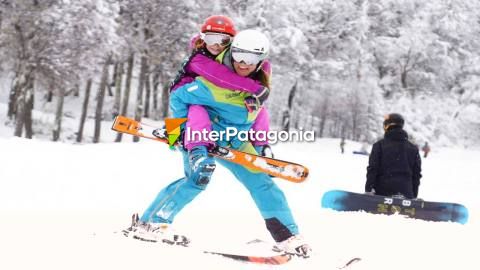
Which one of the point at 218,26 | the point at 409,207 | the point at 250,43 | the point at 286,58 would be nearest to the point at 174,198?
the point at 250,43

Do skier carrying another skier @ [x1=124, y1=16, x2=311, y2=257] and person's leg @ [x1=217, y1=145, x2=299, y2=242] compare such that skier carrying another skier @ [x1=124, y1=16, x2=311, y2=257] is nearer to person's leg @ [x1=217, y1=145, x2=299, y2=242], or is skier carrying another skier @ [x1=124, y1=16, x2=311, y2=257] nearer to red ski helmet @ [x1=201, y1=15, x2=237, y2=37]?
person's leg @ [x1=217, y1=145, x2=299, y2=242]

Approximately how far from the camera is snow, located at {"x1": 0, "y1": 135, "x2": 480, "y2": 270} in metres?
3.75

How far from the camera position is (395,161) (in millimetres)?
7102

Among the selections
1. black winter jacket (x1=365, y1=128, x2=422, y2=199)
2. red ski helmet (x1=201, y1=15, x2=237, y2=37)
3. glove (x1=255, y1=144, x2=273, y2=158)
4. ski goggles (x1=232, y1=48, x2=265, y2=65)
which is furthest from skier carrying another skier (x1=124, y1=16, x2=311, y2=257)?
black winter jacket (x1=365, y1=128, x2=422, y2=199)

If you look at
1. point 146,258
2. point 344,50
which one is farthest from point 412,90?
point 146,258

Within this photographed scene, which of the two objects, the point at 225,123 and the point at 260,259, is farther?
the point at 225,123

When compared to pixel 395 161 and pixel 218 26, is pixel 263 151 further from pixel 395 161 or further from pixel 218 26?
pixel 395 161

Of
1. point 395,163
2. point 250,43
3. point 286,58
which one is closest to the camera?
point 250,43

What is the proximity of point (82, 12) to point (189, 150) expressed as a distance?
21091mm

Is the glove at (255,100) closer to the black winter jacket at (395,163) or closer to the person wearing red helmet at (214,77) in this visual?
the person wearing red helmet at (214,77)

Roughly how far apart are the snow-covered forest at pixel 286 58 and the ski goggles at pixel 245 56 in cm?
2035

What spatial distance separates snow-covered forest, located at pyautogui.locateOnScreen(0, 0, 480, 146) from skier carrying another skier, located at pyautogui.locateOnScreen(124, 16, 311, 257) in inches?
794

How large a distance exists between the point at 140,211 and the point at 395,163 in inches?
129

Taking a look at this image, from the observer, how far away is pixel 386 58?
146 ft
